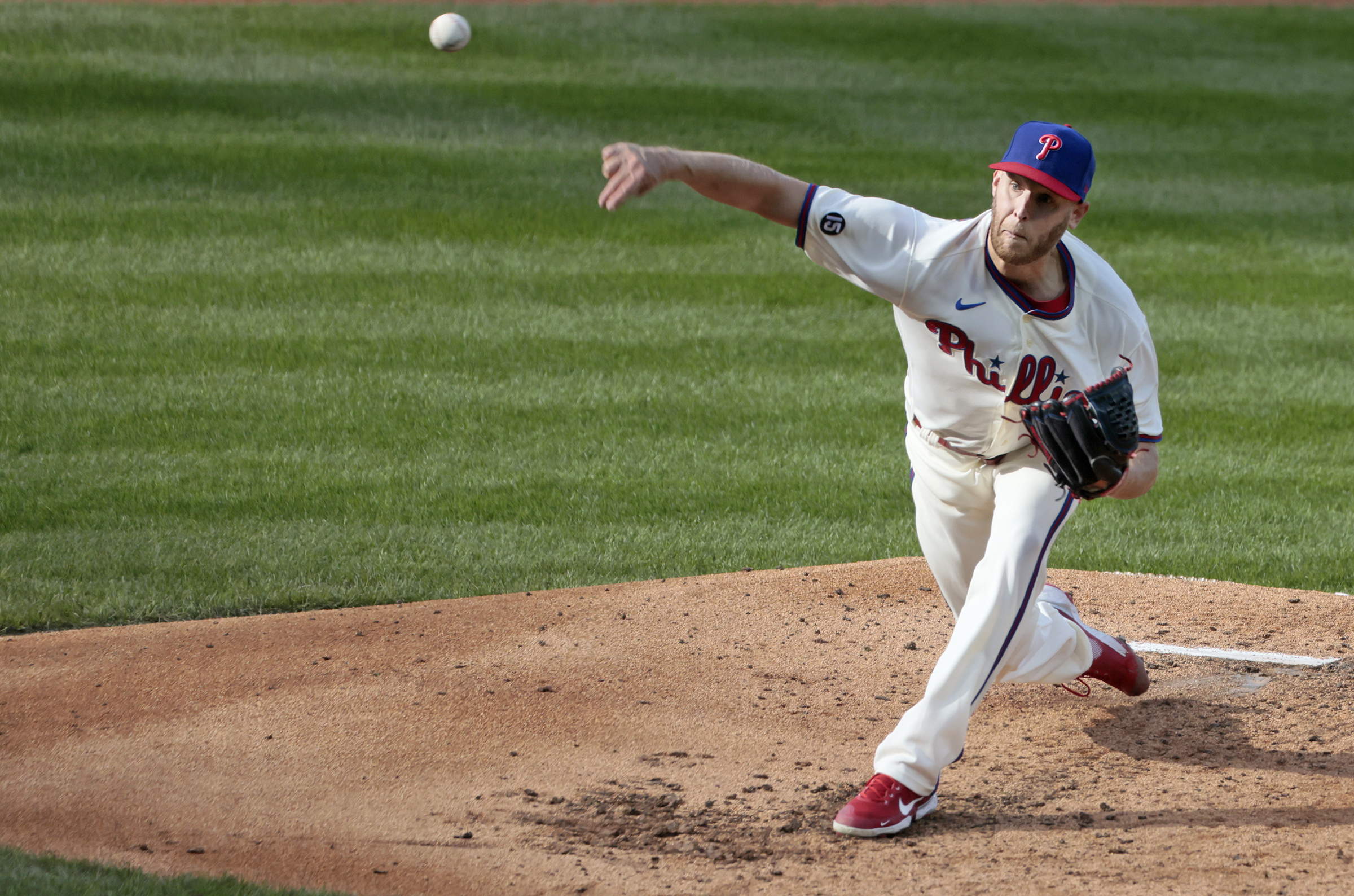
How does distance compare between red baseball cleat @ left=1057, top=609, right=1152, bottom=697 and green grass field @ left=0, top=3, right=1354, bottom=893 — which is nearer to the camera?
red baseball cleat @ left=1057, top=609, right=1152, bottom=697

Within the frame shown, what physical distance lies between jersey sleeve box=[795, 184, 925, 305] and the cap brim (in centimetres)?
33

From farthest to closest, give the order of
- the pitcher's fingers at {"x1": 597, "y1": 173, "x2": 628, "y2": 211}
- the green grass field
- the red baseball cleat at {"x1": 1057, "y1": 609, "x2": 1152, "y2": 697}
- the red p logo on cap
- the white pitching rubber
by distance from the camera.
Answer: the green grass field → the white pitching rubber → the red baseball cleat at {"x1": 1057, "y1": 609, "x2": 1152, "y2": 697} → the red p logo on cap → the pitcher's fingers at {"x1": 597, "y1": 173, "x2": 628, "y2": 211}

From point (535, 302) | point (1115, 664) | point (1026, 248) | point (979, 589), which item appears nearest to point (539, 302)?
point (535, 302)

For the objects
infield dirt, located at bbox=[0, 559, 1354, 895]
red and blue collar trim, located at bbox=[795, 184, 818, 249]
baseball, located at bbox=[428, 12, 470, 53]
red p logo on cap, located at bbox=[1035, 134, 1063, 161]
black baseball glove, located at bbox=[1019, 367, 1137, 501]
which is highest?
baseball, located at bbox=[428, 12, 470, 53]

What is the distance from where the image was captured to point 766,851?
3904 millimetres

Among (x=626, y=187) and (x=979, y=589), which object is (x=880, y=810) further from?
(x=626, y=187)

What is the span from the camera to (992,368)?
423 centimetres

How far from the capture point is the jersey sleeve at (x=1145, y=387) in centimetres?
434

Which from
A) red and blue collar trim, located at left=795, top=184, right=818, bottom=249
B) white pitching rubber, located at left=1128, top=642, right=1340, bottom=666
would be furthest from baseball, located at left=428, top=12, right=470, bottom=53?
red and blue collar trim, located at left=795, top=184, right=818, bottom=249

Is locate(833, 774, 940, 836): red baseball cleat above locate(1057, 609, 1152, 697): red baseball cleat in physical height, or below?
below

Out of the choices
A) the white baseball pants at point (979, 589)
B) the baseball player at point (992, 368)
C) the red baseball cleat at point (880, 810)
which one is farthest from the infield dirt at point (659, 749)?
the baseball player at point (992, 368)

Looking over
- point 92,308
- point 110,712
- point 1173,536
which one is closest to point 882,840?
point 110,712

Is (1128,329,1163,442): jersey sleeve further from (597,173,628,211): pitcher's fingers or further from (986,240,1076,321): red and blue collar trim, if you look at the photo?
(597,173,628,211): pitcher's fingers

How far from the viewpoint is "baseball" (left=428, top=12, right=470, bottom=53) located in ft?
50.1
